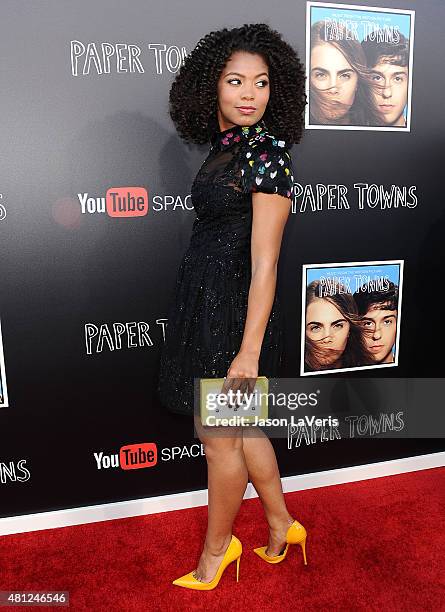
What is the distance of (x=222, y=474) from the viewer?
5.72 feet

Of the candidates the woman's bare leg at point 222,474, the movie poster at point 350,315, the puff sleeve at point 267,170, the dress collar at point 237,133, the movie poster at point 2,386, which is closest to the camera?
the puff sleeve at point 267,170

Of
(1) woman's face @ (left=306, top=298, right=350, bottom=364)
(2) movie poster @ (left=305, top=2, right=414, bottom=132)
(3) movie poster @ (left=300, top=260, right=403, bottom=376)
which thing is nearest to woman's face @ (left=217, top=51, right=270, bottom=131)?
(2) movie poster @ (left=305, top=2, right=414, bottom=132)

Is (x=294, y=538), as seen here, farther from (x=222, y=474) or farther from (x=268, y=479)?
(x=222, y=474)

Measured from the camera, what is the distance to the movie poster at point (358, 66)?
209 centimetres

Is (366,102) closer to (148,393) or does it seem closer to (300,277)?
(300,277)

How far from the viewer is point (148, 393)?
2236 millimetres

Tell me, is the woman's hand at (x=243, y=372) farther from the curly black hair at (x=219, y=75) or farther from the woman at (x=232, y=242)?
the curly black hair at (x=219, y=75)

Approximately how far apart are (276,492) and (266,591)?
32 centimetres

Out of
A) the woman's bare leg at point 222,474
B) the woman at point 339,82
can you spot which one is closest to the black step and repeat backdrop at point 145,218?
the woman at point 339,82

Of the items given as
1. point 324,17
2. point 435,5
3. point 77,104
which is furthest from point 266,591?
point 435,5

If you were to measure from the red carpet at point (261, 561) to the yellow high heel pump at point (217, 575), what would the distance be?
20 mm

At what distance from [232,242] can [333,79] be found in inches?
38.0

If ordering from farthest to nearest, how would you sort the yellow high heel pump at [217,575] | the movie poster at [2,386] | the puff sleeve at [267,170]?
the movie poster at [2,386]
the yellow high heel pump at [217,575]
the puff sleeve at [267,170]

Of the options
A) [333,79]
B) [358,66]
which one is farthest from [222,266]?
[358,66]
